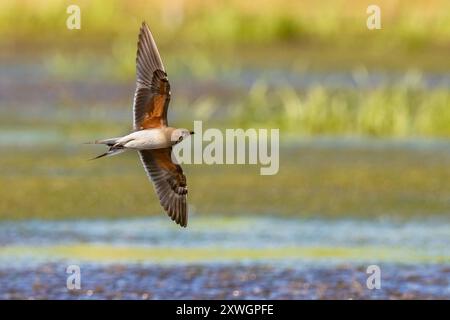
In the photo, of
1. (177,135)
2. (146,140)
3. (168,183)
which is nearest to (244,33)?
(168,183)

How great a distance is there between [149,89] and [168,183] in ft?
2.18

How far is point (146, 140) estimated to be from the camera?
29.3 feet

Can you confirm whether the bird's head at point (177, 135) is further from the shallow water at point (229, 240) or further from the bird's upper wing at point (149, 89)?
the shallow water at point (229, 240)

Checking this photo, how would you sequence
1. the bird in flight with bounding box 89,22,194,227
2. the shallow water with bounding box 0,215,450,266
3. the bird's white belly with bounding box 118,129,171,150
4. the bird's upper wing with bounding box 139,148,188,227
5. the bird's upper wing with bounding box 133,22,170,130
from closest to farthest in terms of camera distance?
the bird's white belly with bounding box 118,129,171,150 < the bird in flight with bounding box 89,22,194,227 < the bird's upper wing with bounding box 133,22,170,130 < the bird's upper wing with bounding box 139,148,188,227 < the shallow water with bounding box 0,215,450,266

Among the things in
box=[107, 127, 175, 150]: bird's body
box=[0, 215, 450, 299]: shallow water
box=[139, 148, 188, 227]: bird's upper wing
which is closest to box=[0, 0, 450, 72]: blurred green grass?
box=[0, 215, 450, 299]: shallow water


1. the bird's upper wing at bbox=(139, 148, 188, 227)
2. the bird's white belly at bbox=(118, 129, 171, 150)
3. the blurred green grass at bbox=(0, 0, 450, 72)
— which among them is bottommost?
the bird's upper wing at bbox=(139, 148, 188, 227)

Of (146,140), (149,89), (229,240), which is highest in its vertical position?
(149,89)

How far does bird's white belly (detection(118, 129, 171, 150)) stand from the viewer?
8.91 metres

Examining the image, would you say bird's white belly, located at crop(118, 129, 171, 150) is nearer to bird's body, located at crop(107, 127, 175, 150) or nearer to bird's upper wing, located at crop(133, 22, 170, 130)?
bird's body, located at crop(107, 127, 175, 150)

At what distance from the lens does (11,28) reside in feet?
105

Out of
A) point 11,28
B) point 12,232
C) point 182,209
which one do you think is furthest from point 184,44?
point 182,209

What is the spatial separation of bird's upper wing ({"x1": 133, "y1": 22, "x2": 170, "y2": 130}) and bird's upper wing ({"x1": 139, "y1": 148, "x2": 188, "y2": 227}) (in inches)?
13.2

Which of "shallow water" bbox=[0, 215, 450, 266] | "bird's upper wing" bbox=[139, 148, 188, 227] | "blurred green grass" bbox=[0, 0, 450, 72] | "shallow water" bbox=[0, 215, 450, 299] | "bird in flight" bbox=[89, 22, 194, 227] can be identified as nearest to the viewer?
"bird in flight" bbox=[89, 22, 194, 227]

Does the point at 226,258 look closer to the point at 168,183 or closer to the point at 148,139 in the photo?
the point at 168,183
